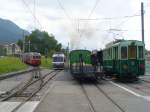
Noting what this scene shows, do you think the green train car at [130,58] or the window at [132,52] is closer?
the green train car at [130,58]

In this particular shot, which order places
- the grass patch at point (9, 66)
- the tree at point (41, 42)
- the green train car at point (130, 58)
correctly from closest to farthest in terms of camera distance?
the green train car at point (130, 58)
the grass patch at point (9, 66)
the tree at point (41, 42)

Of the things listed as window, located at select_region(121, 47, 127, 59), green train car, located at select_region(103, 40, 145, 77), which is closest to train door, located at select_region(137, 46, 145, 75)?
green train car, located at select_region(103, 40, 145, 77)

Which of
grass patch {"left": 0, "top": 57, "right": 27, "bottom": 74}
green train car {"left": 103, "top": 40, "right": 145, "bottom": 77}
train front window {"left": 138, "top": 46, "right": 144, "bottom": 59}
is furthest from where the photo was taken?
grass patch {"left": 0, "top": 57, "right": 27, "bottom": 74}

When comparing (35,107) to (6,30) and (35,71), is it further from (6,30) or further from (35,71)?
(6,30)

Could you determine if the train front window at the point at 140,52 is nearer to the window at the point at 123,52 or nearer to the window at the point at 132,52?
the window at the point at 132,52

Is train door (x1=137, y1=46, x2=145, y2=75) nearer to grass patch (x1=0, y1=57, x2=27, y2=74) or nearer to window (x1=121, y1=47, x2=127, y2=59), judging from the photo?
window (x1=121, y1=47, x2=127, y2=59)

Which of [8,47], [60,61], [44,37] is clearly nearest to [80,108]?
[60,61]

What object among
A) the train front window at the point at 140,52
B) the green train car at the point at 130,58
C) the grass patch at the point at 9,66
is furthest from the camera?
the grass patch at the point at 9,66

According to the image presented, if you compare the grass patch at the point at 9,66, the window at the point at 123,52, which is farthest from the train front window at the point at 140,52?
the grass patch at the point at 9,66

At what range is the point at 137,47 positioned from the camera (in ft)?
99.1

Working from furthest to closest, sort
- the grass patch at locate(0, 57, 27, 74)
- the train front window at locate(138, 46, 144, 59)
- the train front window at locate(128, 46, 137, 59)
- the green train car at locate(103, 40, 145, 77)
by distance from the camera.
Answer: the grass patch at locate(0, 57, 27, 74)
the train front window at locate(138, 46, 144, 59)
the train front window at locate(128, 46, 137, 59)
the green train car at locate(103, 40, 145, 77)

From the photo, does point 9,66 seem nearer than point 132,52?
No

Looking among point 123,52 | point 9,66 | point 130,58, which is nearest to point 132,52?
point 130,58

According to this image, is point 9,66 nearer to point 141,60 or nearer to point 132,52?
point 132,52
